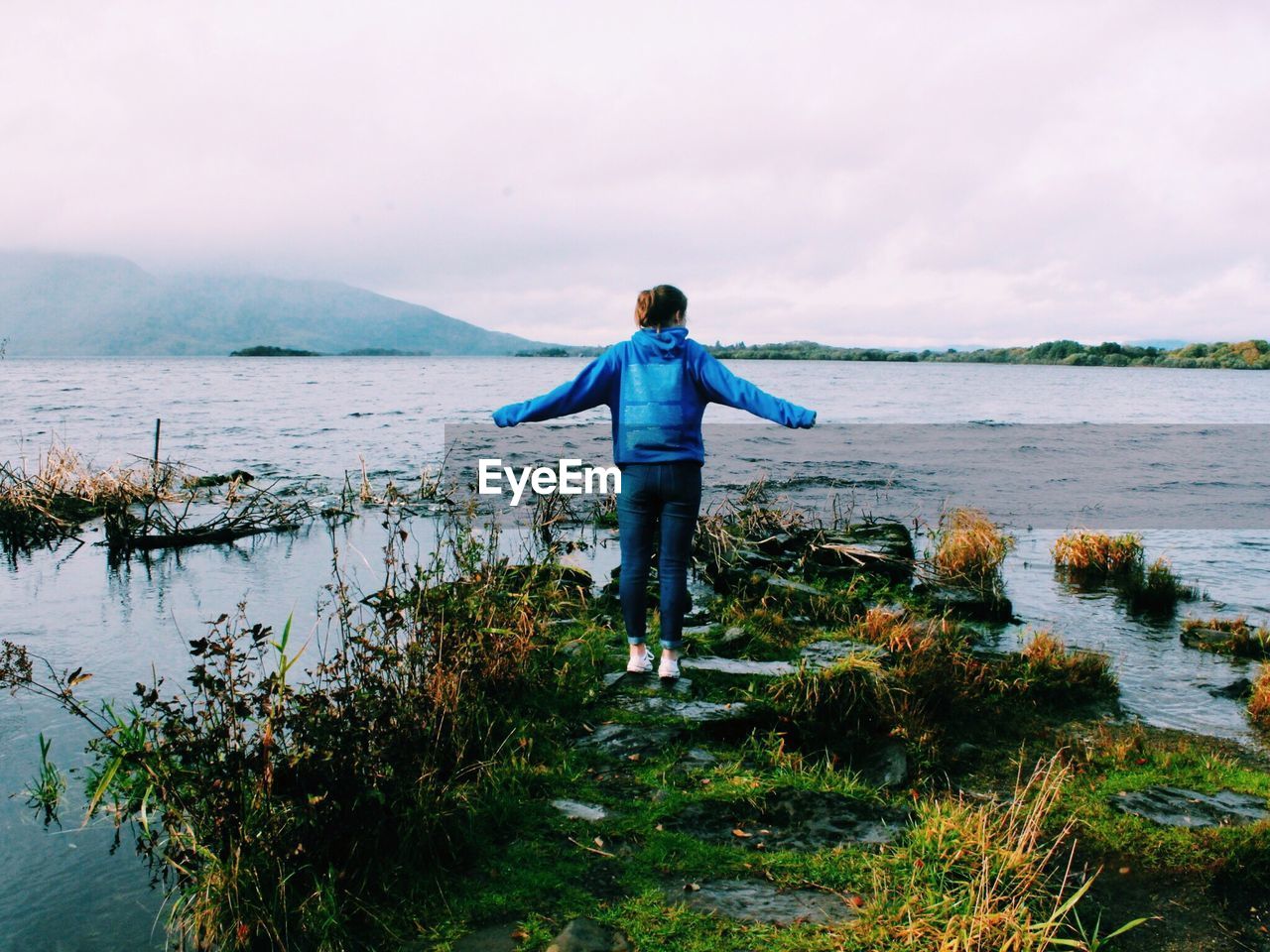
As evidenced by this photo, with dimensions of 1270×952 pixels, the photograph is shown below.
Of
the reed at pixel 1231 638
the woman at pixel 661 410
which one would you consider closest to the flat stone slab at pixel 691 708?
the woman at pixel 661 410

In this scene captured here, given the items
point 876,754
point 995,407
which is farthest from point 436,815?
point 995,407

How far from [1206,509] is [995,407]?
45.8m

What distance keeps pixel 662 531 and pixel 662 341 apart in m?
1.44

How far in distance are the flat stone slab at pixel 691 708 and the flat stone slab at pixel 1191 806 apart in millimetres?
2364

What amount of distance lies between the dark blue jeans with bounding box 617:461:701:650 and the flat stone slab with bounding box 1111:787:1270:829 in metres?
3.11

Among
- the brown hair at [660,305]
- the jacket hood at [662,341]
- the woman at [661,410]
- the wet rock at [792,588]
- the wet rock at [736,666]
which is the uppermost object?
the brown hair at [660,305]

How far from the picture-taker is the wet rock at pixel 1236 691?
24.8 ft

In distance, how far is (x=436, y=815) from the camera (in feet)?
14.6

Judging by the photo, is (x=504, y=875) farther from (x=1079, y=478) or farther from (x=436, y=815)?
(x=1079, y=478)

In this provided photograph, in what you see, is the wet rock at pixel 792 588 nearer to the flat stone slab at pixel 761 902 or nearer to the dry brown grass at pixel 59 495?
the flat stone slab at pixel 761 902

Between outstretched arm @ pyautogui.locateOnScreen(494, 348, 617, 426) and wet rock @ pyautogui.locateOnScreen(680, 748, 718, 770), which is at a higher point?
outstretched arm @ pyautogui.locateOnScreen(494, 348, 617, 426)

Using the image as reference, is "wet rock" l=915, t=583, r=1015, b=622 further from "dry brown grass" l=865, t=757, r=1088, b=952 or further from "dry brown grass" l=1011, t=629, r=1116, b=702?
"dry brown grass" l=865, t=757, r=1088, b=952

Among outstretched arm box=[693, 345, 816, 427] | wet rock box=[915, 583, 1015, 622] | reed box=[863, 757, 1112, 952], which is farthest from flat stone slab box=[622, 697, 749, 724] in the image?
wet rock box=[915, 583, 1015, 622]

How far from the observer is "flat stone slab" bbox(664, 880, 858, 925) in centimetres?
392
